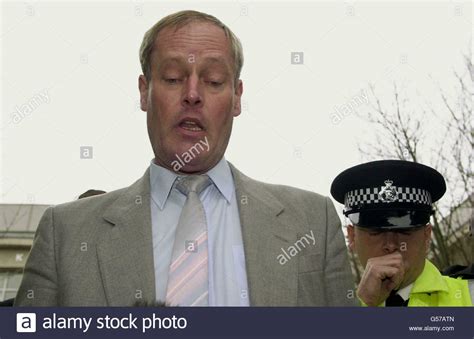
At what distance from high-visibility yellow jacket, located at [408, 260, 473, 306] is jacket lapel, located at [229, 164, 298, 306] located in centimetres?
63

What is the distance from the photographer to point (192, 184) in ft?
10.1

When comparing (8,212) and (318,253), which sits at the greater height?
(8,212)

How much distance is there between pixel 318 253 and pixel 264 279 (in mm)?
234

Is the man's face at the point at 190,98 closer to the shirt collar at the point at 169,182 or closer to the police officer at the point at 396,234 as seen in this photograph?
the shirt collar at the point at 169,182

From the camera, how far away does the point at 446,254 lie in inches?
391

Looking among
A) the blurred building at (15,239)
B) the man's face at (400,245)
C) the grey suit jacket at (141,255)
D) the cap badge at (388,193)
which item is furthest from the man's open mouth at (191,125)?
the blurred building at (15,239)

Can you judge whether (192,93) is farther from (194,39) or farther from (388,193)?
(388,193)

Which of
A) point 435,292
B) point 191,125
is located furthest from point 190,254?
point 435,292

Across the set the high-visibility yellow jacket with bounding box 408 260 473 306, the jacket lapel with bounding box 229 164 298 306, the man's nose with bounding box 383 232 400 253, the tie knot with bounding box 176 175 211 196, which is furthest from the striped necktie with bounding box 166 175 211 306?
the high-visibility yellow jacket with bounding box 408 260 473 306

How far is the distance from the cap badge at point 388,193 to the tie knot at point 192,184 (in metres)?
0.87

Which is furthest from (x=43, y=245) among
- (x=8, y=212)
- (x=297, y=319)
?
(x=8, y=212)

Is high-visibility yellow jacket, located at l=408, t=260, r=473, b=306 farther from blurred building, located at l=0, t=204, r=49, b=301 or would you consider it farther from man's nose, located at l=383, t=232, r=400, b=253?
blurred building, located at l=0, t=204, r=49, b=301

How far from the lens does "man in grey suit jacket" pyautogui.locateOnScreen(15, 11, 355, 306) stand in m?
2.82

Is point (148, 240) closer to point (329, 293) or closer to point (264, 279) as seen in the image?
point (264, 279)
